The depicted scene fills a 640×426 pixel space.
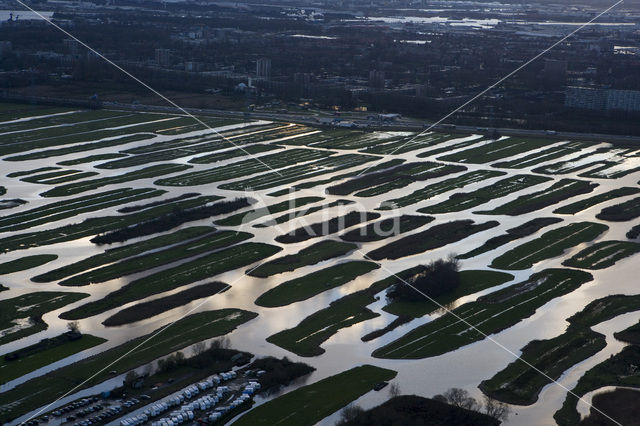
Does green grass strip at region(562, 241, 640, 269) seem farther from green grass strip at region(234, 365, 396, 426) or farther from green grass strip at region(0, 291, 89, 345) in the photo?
green grass strip at region(0, 291, 89, 345)

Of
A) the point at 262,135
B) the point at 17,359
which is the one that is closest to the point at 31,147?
the point at 262,135

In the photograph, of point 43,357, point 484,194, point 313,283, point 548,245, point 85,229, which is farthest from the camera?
point 484,194

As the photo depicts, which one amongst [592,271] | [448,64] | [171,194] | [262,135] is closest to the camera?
[592,271]

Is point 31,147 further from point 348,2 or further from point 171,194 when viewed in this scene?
point 348,2

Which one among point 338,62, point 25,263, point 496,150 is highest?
point 338,62

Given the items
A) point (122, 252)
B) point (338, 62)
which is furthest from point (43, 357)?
point (338, 62)

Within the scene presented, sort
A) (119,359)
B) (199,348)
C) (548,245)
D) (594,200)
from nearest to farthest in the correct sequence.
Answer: (119,359) → (199,348) → (548,245) → (594,200)

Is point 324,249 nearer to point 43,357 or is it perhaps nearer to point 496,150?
point 43,357
